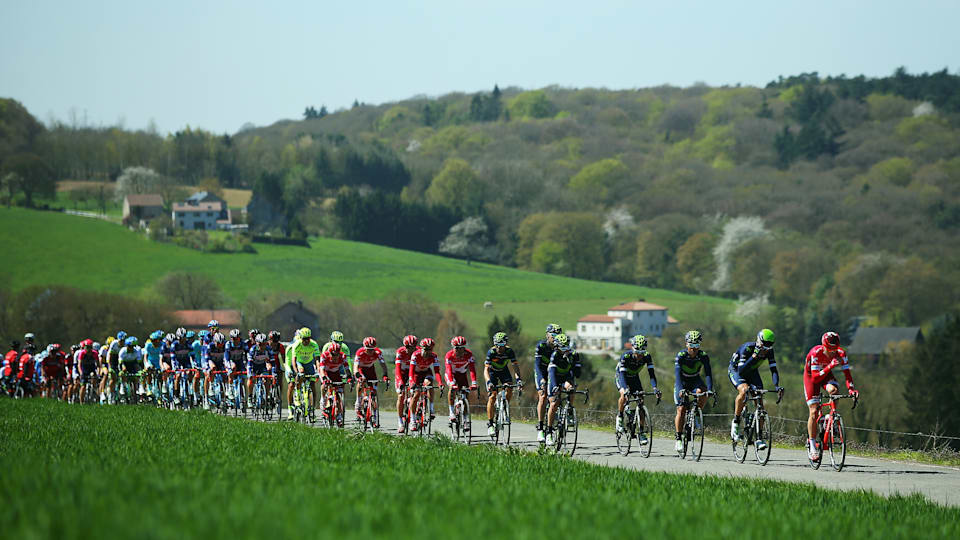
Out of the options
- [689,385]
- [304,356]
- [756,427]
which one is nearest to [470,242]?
[304,356]

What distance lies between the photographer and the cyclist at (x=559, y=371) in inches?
851

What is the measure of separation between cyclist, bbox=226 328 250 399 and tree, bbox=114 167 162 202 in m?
135

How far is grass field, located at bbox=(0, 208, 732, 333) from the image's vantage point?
356ft

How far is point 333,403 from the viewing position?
26641mm

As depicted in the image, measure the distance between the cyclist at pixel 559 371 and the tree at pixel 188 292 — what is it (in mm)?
87440

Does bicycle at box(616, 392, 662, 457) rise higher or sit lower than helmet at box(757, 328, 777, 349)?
lower

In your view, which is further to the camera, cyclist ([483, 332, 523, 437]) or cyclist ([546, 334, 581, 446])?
cyclist ([483, 332, 523, 437])

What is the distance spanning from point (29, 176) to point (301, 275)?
145ft

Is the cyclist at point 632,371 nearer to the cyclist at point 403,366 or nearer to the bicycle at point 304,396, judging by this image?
the cyclist at point 403,366

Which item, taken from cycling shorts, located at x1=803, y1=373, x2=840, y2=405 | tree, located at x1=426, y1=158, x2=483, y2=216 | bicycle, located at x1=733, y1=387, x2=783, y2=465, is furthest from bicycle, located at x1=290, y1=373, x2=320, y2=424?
tree, located at x1=426, y1=158, x2=483, y2=216

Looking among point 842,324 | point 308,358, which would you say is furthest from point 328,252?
point 308,358

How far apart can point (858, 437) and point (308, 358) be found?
34.8 meters

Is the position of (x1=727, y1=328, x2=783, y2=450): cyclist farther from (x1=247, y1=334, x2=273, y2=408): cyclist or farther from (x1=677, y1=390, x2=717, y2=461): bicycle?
(x1=247, y1=334, x2=273, y2=408): cyclist

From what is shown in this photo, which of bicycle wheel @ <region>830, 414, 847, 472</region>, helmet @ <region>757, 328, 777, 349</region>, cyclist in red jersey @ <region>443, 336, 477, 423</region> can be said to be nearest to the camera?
bicycle wheel @ <region>830, 414, 847, 472</region>
